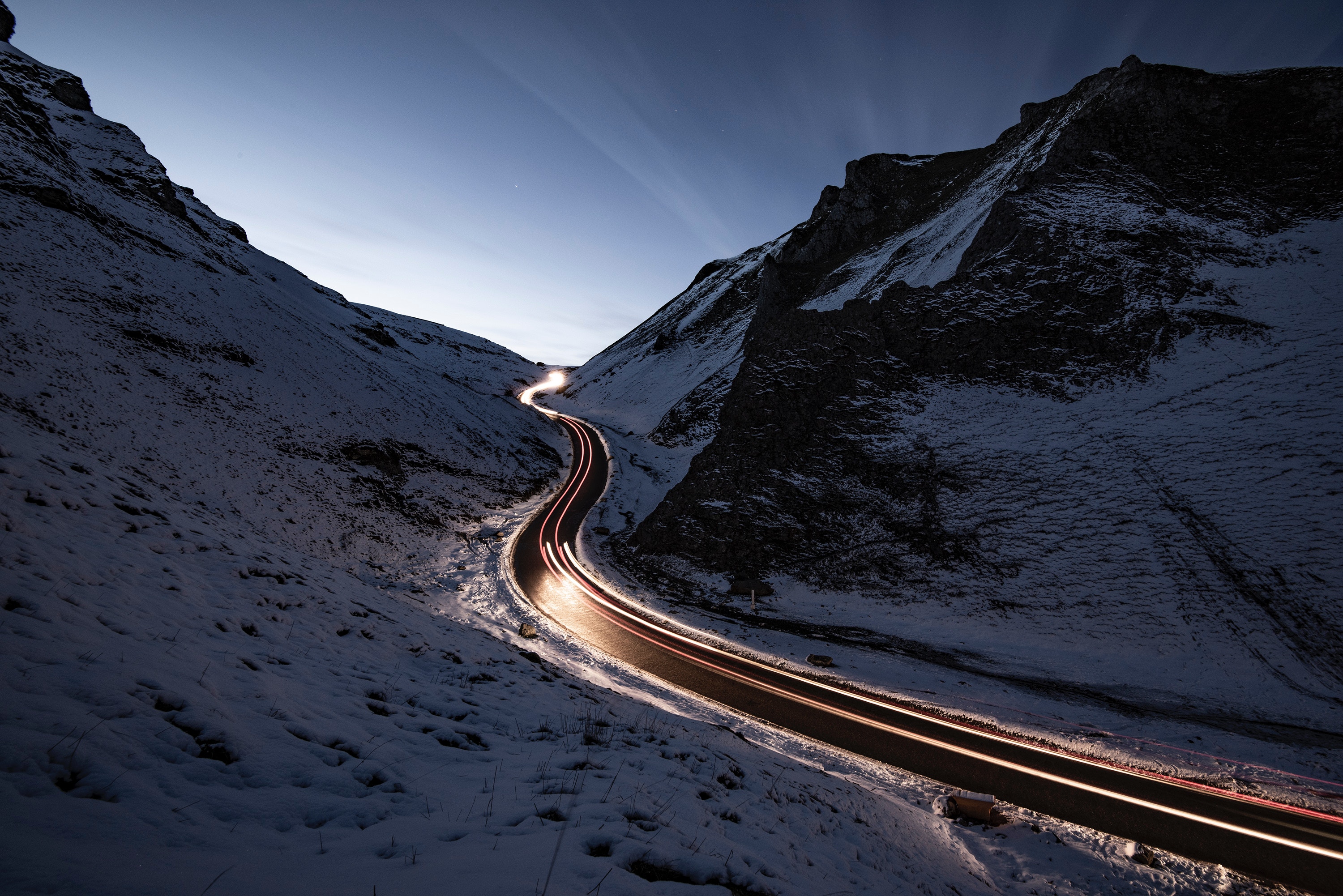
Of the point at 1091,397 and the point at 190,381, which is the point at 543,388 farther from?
the point at 1091,397

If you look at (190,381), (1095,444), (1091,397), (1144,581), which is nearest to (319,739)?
(1144,581)

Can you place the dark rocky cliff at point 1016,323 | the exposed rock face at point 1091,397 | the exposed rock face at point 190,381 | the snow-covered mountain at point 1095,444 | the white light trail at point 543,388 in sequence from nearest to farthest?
the snow-covered mountain at point 1095,444 → the exposed rock face at point 1091,397 → the exposed rock face at point 190,381 → the dark rocky cliff at point 1016,323 → the white light trail at point 543,388

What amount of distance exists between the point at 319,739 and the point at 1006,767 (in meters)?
13.8

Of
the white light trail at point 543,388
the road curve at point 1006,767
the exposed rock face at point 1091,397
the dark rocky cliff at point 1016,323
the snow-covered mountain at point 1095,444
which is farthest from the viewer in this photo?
the white light trail at point 543,388

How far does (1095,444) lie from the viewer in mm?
19844

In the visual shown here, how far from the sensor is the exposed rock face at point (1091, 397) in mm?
16875

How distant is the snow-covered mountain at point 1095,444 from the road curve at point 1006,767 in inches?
107

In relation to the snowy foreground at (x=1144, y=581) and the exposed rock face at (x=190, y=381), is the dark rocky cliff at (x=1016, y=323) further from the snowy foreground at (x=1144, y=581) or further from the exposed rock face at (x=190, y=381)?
the exposed rock face at (x=190, y=381)

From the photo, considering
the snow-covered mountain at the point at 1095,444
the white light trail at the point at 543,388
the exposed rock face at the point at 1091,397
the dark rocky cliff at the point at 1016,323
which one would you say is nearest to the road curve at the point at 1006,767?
the snow-covered mountain at the point at 1095,444

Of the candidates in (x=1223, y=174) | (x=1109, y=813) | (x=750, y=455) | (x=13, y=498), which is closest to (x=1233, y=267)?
(x=1223, y=174)

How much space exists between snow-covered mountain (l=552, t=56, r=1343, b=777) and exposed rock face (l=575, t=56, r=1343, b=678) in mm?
107

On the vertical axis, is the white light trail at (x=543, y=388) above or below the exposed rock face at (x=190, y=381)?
above

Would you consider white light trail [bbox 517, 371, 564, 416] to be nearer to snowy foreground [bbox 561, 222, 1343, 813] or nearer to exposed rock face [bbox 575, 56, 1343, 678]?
exposed rock face [bbox 575, 56, 1343, 678]

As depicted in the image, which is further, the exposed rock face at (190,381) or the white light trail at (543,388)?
the white light trail at (543,388)
